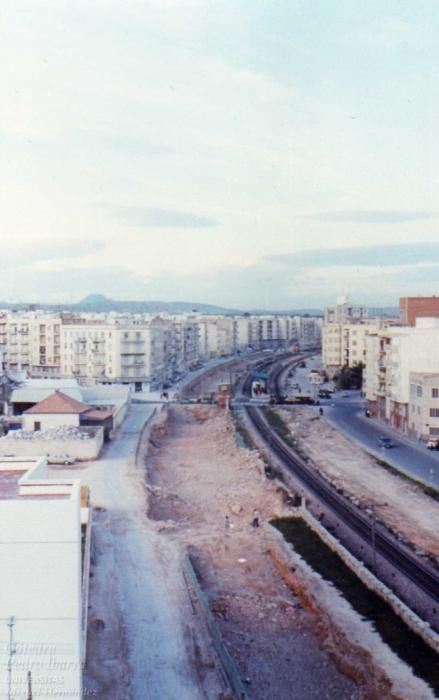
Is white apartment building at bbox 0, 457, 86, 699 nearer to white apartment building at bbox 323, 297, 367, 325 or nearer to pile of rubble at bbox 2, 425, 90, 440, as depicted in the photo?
pile of rubble at bbox 2, 425, 90, 440

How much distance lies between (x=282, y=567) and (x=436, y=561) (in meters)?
3.40

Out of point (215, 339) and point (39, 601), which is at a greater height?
point (215, 339)

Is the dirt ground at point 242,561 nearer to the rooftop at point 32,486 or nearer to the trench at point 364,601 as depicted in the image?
the trench at point 364,601

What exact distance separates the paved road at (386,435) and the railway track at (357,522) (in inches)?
129

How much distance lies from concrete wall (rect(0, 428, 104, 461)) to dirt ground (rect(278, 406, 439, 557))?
8.31 meters

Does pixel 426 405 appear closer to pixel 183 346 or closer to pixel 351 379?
pixel 351 379

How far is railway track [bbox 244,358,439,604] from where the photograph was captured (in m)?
16.8

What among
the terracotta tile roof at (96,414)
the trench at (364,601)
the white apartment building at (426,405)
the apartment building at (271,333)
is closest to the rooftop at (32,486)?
the trench at (364,601)

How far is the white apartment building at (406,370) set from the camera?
35.2 m

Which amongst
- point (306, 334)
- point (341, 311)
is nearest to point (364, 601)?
point (341, 311)

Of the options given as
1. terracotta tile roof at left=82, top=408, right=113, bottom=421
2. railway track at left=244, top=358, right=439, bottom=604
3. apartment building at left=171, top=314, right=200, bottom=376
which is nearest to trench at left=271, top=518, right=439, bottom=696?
railway track at left=244, top=358, right=439, bottom=604

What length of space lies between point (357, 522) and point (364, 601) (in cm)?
614

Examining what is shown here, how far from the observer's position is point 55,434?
100 ft

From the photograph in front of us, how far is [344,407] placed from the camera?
4791 centimetres
